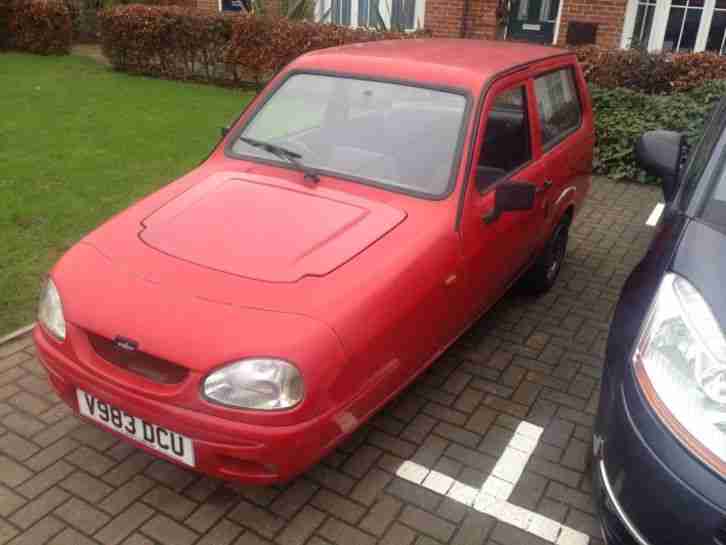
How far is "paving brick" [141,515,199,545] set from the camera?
289 centimetres

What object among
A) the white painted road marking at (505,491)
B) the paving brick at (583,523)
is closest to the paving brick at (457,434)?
the white painted road marking at (505,491)

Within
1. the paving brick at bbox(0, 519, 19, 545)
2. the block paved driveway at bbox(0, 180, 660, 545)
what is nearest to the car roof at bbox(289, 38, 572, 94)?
the block paved driveway at bbox(0, 180, 660, 545)

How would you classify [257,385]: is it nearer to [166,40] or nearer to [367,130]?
[367,130]

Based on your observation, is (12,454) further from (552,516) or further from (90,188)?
(90,188)

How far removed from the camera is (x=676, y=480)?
2131mm

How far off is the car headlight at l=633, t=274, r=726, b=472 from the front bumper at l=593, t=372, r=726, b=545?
Result: 47 mm

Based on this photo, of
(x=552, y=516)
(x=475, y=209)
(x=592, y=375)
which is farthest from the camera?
(x=592, y=375)

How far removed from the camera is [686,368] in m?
2.30

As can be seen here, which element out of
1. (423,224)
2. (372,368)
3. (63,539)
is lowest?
(63,539)

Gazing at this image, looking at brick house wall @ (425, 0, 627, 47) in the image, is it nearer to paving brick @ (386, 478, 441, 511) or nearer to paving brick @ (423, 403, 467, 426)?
paving brick @ (423, 403, 467, 426)

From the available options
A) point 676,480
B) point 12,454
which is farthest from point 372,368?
point 12,454

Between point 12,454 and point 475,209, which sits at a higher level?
point 475,209

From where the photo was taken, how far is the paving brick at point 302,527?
9.59ft

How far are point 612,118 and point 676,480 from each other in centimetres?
713
